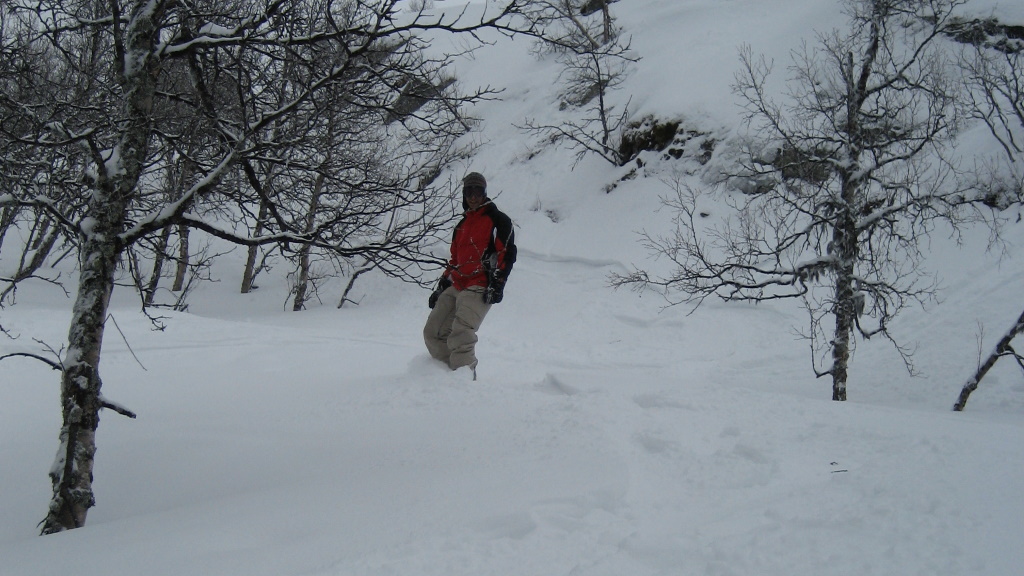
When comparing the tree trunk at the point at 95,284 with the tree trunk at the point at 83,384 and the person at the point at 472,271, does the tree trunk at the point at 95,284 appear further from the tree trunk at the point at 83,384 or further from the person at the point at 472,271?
the person at the point at 472,271

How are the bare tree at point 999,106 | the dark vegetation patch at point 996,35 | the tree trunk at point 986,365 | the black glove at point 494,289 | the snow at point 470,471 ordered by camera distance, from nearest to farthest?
the snow at point 470,471 < the black glove at point 494,289 < the tree trunk at point 986,365 < the bare tree at point 999,106 < the dark vegetation patch at point 996,35

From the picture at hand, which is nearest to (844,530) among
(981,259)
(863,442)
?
(863,442)

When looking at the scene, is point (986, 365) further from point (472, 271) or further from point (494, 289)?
point (472, 271)

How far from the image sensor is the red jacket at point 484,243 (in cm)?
503

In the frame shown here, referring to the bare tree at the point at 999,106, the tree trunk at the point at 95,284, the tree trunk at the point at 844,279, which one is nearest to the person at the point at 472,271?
the tree trunk at the point at 95,284

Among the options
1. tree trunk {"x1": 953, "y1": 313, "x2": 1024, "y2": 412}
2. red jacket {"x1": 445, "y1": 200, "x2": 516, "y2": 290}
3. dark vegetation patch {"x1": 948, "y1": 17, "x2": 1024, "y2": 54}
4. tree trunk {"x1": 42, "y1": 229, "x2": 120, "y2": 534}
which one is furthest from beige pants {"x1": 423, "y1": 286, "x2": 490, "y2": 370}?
dark vegetation patch {"x1": 948, "y1": 17, "x2": 1024, "y2": 54}

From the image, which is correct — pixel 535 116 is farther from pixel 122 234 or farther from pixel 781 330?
pixel 122 234

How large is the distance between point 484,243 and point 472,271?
0.29m

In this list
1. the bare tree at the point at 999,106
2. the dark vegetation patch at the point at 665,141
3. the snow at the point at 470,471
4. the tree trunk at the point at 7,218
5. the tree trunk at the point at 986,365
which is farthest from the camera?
the dark vegetation patch at the point at 665,141

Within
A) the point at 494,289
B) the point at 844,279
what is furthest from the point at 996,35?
the point at 494,289

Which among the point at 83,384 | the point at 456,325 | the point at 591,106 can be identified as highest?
the point at 591,106

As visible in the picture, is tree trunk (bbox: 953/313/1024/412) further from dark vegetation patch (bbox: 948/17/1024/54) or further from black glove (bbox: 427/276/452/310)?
dark vegetation patch (bbox: 948/17/1024/54)

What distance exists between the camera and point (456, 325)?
17.0 ft

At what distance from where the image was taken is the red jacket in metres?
5.03
